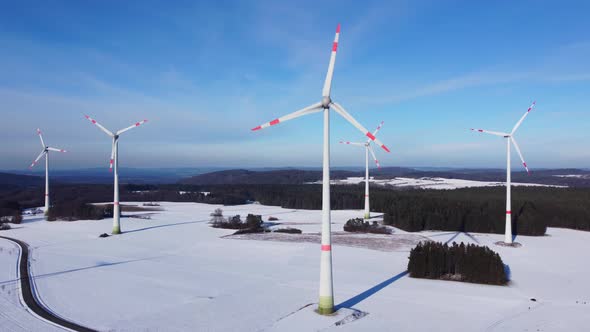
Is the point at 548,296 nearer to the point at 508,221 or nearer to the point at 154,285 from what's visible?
the point at 508,221

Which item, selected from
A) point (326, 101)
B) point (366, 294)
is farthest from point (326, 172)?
point (366, 294)

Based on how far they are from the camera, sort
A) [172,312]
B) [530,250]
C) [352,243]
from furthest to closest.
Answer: [352,243] → [530,250] → [172,312]

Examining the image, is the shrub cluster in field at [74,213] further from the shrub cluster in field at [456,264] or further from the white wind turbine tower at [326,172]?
the white wind turbine tower at [326,172]

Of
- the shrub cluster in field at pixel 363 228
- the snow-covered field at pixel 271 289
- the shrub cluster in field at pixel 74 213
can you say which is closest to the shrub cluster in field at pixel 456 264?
the snow-covered field at pixel 271 289

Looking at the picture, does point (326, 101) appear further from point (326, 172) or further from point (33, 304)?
point (33, 304)

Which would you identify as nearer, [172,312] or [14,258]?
[172,312]

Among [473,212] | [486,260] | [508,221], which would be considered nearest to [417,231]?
[473,212]

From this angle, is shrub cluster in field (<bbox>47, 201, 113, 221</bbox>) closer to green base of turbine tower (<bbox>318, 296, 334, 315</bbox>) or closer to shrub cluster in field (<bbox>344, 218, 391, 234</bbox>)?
shrub cluster in field (<bbox>344, 218, 391, 234</bbox>)
